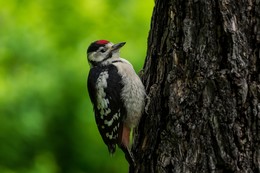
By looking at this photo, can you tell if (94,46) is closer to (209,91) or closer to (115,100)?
(115,100)

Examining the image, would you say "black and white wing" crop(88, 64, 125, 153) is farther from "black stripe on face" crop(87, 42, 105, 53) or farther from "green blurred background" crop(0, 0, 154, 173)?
"green blurred background" crop(0, 0, 154, 173)

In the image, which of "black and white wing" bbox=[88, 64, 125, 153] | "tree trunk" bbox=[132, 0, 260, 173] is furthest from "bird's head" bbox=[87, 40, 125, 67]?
"tree trunk" bbox=[132, 0, 260, 173]

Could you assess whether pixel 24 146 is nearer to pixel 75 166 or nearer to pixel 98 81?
pixel 75 166

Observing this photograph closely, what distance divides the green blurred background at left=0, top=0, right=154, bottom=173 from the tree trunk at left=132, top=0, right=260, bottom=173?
5.68 ft

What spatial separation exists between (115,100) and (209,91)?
5.23 feet

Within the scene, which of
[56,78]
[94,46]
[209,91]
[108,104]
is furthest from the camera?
[56,78]

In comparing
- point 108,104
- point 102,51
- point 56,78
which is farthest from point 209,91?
point 56,78

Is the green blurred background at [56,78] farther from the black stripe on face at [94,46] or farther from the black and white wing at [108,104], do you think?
the black and white wing at [108,104]

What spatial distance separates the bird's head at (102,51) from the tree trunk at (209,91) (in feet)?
4.69

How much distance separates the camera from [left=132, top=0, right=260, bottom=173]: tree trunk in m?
4.51

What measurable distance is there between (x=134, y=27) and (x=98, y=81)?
1.11 metres

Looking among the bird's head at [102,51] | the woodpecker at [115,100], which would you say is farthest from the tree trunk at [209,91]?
the bird's head at [102,51]

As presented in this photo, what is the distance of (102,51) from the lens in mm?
6516

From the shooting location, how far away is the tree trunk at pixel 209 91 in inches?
177
